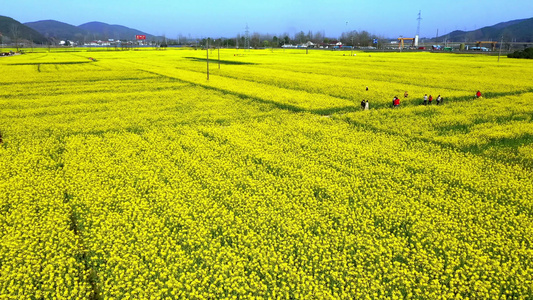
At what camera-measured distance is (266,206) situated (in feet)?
37.2

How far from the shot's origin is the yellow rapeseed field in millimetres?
7980

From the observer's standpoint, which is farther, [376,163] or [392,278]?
[376,163]

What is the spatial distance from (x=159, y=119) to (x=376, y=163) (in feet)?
47.6

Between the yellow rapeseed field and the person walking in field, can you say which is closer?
the yellow rapeseed field

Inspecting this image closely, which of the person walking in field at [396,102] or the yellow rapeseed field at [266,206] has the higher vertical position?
the person walking in field at [396,102]

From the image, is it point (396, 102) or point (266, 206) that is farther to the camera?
point (396, 102)

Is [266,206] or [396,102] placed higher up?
[396,102]

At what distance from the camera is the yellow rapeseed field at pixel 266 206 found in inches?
314

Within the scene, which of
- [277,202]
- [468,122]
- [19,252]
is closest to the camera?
[19,252]

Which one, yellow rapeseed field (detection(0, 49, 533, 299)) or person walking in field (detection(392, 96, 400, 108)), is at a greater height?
person walking in field (detection(392, 96, 400, 108))

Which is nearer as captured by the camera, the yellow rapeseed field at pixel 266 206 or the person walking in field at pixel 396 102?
the yellow rapeseed field at pixel 266 206

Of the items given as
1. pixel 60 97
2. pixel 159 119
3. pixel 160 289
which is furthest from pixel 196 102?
pixel 160 289

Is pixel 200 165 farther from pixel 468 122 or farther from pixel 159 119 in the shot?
pixel 468 122

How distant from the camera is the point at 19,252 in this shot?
8.89m
